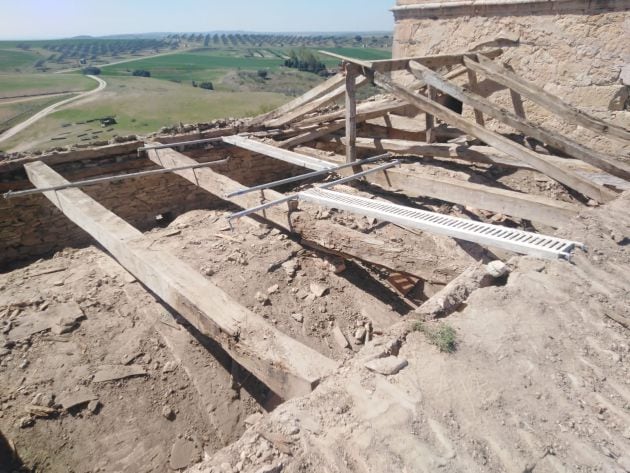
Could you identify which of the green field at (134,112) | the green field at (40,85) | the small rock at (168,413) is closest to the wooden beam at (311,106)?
the small rock at (168,413)

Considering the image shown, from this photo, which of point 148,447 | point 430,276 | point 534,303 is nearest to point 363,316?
point 430,276

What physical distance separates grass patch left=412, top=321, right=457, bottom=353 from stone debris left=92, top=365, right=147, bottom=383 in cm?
251

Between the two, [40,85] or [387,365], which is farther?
[40,85]

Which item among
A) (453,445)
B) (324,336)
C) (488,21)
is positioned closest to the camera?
(453,445)

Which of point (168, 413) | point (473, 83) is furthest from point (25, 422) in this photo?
point (473, 83)

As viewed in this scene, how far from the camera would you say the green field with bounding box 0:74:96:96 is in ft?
195

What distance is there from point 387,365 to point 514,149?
3.08m

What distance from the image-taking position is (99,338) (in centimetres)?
Answer: 369

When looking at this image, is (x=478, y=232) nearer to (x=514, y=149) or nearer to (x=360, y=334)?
(x=360, y=334)

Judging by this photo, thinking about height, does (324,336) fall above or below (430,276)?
below

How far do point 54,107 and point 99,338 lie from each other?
55963 mm

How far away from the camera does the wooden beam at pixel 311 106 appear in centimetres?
551

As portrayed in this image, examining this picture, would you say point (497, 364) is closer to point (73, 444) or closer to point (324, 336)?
point (324, 336)

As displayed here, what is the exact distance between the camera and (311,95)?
18.8 ft
